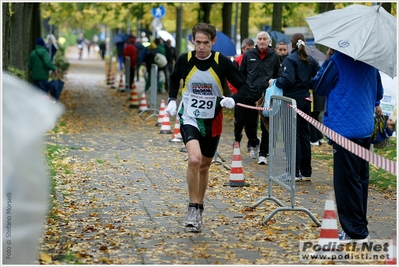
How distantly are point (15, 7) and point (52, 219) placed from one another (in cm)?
1314

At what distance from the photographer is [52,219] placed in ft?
27.8

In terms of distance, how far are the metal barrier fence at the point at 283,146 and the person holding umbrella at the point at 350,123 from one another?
1.02 m

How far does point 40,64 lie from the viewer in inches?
832

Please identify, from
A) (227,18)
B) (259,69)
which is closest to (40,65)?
(227,18)

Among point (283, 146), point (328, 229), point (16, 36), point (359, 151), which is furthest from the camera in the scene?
point (16, 36)

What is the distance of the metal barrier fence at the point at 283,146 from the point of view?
848cm

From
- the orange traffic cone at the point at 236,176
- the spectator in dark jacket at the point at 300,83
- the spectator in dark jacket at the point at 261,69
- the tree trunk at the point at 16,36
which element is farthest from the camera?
the tree trunk at the point at 16,36

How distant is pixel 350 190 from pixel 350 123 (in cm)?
60

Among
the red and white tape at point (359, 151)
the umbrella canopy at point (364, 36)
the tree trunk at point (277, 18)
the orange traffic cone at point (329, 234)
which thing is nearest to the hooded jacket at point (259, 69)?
the umbrella canopy at point (364, 36)

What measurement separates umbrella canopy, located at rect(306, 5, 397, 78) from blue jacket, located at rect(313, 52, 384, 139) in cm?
18

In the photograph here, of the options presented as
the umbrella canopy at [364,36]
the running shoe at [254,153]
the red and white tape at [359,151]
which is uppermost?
the umbrella canopy at [364,36]

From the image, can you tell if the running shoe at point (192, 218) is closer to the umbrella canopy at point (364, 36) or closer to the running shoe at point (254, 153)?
the umbrella canopy at point (364, 36)

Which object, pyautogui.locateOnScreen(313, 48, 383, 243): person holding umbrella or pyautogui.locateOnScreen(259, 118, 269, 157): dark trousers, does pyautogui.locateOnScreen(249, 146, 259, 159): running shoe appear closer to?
pyautogui.locateOnScreen(259, 118, 269, 157): dark trousers

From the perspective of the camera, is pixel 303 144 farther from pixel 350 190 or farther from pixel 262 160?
pixel 350 190
